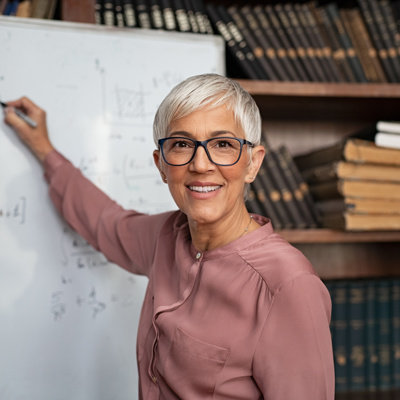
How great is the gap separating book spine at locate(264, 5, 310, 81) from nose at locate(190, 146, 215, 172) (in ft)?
2.83

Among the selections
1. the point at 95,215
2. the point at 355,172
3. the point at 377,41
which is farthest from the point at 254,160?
the point at 377,41

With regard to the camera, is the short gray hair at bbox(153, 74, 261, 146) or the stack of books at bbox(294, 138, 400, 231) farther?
the stack of books at bbox(294, 138, 400, 231)

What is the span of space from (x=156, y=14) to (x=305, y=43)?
505 mm

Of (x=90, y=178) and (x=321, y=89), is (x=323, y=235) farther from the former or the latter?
(x=90, y=178)

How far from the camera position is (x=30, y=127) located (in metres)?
1.29

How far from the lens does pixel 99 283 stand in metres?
1.38

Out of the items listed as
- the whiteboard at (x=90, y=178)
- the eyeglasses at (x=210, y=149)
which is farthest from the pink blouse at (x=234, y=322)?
the whiteboard at (x=90, y=178)

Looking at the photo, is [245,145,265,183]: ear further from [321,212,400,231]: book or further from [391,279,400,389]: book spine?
[391,279,400,389]: book spine

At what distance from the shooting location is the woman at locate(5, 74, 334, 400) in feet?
2.66

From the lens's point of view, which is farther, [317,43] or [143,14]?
[317,43]

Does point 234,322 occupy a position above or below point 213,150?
below

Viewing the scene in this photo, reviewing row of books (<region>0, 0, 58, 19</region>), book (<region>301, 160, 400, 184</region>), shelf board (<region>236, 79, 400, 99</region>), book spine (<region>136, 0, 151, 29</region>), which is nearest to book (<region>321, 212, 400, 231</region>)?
book (<region>301, 160, 400, 184</region>)

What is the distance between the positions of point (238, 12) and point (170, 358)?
1159 millimetres

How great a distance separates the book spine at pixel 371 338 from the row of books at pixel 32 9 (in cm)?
141
